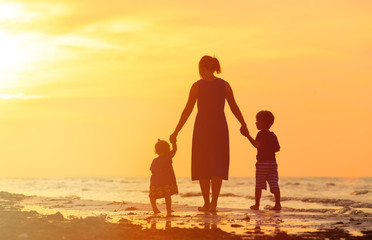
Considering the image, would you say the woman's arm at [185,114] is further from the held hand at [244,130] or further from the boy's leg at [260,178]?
the boy's leg at [260,178]

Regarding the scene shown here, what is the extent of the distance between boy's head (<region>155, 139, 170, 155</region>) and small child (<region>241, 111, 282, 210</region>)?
1.45 m

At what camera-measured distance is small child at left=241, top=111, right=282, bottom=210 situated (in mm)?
12023

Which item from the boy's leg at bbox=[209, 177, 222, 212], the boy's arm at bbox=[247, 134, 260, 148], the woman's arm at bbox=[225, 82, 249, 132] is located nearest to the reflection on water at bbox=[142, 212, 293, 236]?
the boy's leg at bbox=[209, 177, 222, 212]

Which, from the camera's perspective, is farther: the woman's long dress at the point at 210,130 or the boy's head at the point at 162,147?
the boy's head at the point at 162,147

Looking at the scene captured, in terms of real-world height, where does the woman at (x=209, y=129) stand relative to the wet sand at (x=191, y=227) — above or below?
above

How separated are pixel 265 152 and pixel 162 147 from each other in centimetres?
194

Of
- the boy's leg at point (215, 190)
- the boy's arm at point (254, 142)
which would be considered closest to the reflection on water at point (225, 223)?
the boy's leg at point (215, 190)

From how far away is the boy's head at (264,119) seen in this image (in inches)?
476

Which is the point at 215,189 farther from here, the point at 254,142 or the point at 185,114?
the point at 185,114

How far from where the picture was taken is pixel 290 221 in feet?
32.1

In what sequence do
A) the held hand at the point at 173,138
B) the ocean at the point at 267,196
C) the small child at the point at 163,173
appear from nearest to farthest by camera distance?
1. the held hand at the point at 173,138
2. the small child at the point at 163,173
3. the ocean at the point at 267,196

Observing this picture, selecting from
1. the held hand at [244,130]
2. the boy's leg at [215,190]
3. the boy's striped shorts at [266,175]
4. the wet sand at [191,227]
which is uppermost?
the held hand at [244,130]

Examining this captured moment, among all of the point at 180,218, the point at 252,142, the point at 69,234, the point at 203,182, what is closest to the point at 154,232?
the point at 69,234

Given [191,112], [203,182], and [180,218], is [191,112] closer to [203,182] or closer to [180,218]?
[203,182]
